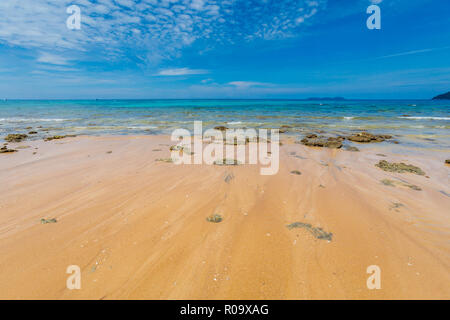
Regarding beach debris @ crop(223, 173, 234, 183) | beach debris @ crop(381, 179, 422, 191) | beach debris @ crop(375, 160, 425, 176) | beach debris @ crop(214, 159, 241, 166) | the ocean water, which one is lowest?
beach debris @ crop(381, 179, 422, 191)

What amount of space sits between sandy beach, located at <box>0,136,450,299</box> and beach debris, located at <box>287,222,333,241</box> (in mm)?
50

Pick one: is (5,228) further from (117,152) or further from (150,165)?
(117,152)

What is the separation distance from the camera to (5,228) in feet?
10.7

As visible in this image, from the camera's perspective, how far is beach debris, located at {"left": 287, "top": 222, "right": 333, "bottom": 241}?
3088 millimetres

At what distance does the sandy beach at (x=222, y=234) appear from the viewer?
233 cm

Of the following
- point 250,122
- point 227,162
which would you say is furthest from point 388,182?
point 250,122

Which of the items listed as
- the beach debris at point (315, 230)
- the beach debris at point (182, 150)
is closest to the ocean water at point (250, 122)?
the beach debris at point (182, 150)

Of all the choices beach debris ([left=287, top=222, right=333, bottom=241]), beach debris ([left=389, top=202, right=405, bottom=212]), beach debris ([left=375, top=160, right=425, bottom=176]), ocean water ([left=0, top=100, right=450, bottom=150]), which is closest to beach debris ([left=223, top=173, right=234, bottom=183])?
beach debris ([left=287, top=222, right=333, bottom=241])

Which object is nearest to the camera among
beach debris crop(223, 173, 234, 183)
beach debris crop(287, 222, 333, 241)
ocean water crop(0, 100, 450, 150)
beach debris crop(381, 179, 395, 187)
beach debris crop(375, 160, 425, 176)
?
beach debris crop(287, 222, 333, 241)

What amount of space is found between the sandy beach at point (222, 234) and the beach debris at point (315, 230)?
0.17ft

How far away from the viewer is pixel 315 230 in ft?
10.6

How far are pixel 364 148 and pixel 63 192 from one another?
1105 cm

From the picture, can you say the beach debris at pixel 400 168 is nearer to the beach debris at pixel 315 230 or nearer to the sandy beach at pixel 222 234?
the sandy beach at pixel 222 234

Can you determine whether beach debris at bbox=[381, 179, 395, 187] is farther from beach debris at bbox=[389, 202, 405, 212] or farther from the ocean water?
the ocean water
